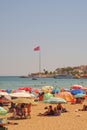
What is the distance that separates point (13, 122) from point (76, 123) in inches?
114

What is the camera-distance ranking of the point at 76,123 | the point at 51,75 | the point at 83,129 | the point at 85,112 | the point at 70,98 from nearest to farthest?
the point at 83,129
the point at 76,123
the point at 85,112
the point at 70,98
the point at 51,75

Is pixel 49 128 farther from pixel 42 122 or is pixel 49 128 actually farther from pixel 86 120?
pixel 86 120

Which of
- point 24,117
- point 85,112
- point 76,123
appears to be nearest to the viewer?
point 76,123

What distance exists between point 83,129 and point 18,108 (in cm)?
459

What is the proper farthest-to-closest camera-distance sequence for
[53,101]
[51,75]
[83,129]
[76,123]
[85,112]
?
[51,75] → [85,112] → [53,101] → [76,123] → [83,129]

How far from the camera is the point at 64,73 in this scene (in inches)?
7274

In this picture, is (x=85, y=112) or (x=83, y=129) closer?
(x=83, y=129)

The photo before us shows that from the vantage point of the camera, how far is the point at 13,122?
16828mm

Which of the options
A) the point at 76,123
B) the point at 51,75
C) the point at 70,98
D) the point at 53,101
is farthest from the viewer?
the point at 51,75

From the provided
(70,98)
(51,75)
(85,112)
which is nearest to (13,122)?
(85,112)

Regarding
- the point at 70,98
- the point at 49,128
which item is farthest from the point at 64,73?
the point at 49,128

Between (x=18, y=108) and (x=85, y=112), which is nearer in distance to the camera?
(x=18, y=108)

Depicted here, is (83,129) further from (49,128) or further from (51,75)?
(51,75)

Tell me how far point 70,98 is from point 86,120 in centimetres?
967
